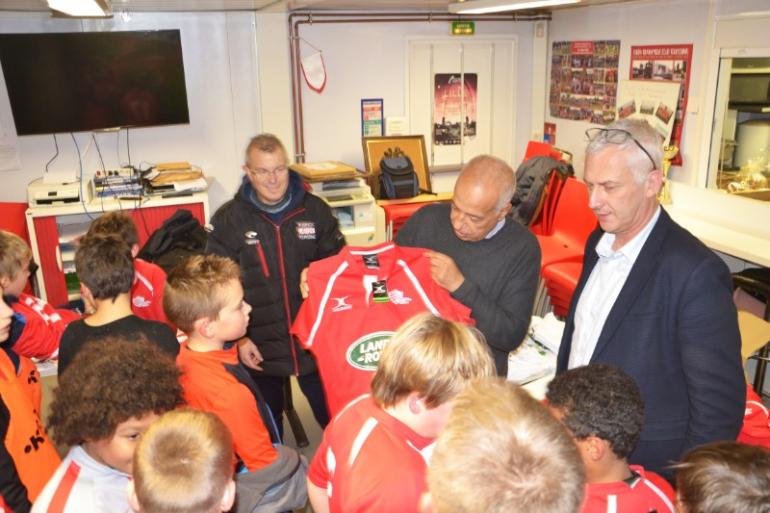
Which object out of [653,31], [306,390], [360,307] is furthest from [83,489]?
[653,31]

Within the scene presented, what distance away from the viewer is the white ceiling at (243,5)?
4840 millimetres

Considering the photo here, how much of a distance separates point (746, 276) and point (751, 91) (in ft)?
5.86

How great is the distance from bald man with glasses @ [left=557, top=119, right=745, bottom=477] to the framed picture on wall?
4724 mm

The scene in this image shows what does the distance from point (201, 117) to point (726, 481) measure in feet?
19.5

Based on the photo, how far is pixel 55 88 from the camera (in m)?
5.40

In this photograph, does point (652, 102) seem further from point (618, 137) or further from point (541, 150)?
point (618, 137)

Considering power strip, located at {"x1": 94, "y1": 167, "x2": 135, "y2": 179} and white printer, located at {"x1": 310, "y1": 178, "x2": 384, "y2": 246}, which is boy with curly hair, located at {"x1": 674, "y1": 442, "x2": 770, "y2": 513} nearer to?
white printer, located at {"x1": 310, "y1": 178, "x2": 384, "y2": 246}

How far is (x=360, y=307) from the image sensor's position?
87.4 inches

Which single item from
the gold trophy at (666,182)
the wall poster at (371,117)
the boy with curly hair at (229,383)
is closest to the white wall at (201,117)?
the wall poster at (371,117)

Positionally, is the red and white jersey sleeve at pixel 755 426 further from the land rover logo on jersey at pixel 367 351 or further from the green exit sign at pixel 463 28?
the green exit sign at pixel 463 28

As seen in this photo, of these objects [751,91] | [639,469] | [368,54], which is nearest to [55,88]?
[368,54]

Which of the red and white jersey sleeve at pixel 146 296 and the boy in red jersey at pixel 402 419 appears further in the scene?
the red and white jersey sleeve at pixel 146 296

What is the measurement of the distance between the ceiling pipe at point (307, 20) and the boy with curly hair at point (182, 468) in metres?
5.45

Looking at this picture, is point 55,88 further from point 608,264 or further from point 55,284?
point 608,264
